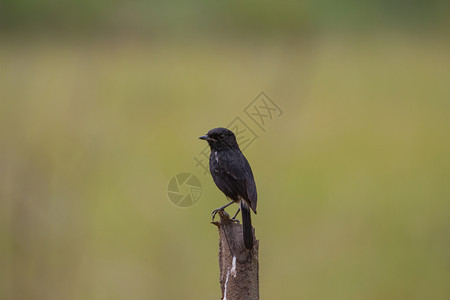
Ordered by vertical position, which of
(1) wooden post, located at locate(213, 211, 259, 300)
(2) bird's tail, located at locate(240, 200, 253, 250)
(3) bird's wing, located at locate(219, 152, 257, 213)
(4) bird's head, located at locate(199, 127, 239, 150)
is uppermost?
(4) bird's head, located at locate(199, 127, 239, 150)

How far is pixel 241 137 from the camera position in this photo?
3984 millimetres

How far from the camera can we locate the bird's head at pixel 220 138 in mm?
3330

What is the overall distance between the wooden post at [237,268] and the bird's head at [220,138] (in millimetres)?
893

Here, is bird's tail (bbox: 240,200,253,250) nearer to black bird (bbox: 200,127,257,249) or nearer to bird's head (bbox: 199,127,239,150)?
black bird (bbox: 200,127,257,249)

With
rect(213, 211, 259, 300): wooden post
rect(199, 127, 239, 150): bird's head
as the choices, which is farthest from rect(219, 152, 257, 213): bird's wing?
rect(213, 211, 259, 300): wooden post

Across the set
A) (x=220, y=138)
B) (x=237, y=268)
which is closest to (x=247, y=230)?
(x=237, y=268)

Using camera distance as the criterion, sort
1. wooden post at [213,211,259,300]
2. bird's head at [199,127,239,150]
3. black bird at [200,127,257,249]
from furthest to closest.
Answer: bird's head at [199,127,239,150] → black bird at [200,127,257,249] → wooden post at [213,211,259,300]

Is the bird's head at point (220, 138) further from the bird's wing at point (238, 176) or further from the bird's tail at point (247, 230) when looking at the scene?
the bird's tail at point (247, 230)

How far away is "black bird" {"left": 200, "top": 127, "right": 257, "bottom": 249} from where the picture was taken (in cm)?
310

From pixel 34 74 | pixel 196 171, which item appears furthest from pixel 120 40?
pixel 196 171

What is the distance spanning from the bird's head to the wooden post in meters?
0.89

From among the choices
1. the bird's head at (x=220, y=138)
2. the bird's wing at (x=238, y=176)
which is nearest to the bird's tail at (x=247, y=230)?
the bird's wing at (x=238, y=176)

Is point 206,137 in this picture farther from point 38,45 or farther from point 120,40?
point 38,45

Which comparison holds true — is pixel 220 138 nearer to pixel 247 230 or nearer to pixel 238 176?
pixel 238 176
